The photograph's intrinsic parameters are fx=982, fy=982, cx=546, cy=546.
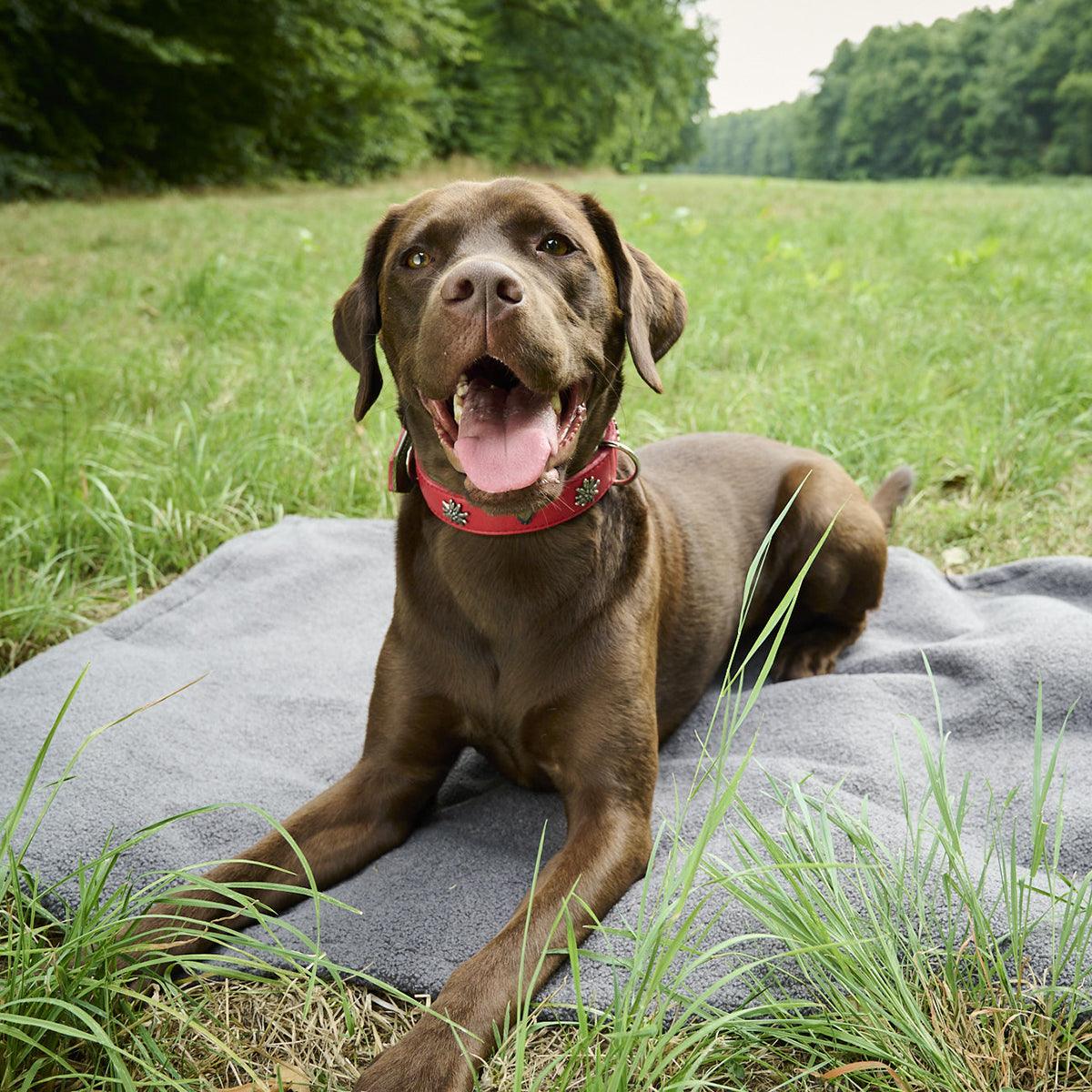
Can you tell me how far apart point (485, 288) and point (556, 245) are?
16.9 inches

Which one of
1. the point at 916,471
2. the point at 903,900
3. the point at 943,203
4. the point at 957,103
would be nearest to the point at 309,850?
the point at 903,900

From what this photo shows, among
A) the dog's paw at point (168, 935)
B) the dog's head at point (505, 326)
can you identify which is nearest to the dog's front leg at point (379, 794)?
the dog's paw at point (168, 935)

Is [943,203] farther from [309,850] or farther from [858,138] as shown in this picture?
[858,138]

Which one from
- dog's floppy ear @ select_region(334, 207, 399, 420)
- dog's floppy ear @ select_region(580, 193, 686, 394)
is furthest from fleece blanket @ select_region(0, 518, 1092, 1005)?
dog's floppy ear @ select_region(580, 193, 686, 394)

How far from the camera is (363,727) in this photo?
286 cm

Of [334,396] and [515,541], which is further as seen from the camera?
[334,396]

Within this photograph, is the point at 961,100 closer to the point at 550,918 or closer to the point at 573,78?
the point at 573,78

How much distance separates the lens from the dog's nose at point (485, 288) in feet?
6.16

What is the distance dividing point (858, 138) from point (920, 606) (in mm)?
73488

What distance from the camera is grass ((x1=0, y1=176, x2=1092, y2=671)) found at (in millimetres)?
3721

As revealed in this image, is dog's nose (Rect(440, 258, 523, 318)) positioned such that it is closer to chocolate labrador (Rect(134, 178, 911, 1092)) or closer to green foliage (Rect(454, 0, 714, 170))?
chocolate labrador (Rect(134, 178, 911, 1092))

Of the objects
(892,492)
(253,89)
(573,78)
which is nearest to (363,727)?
(892,492)

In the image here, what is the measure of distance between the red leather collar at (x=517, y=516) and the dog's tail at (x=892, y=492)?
70.7 inches

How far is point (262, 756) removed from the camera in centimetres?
270
